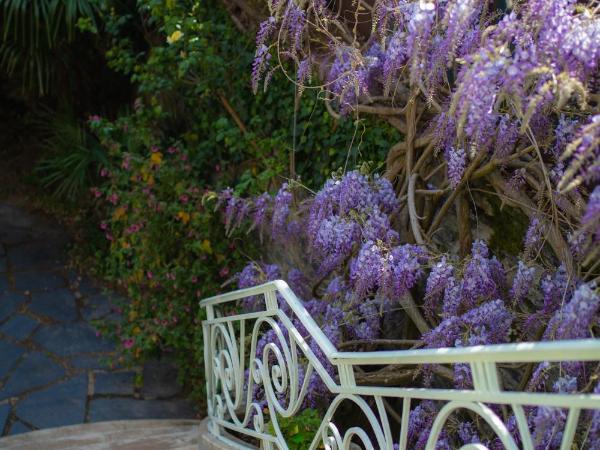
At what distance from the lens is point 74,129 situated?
6.36 m

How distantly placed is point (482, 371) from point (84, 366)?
419cm

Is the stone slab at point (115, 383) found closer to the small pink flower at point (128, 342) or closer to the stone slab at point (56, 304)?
the small pink flower at point (128, 342)

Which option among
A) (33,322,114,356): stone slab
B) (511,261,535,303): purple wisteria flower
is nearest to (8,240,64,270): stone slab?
(33,322,114,356): stone slab

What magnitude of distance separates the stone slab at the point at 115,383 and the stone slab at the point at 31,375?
267 mm

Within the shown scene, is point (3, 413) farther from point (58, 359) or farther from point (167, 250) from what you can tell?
point (167, 250)

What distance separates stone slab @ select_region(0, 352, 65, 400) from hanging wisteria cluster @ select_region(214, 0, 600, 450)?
7.25ft

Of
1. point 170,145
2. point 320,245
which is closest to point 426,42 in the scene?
point 320,245

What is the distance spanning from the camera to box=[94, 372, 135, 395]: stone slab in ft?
16.2

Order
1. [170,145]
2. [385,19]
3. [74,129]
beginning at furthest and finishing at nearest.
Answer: [74,129], [170,145], [385,19]

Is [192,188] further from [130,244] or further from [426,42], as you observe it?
[426,42]

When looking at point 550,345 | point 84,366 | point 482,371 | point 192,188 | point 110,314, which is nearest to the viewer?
point 550,345

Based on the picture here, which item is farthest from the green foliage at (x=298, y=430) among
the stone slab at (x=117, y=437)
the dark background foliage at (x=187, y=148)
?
the dark background foliage at (x=187, y=148)

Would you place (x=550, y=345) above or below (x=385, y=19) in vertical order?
below

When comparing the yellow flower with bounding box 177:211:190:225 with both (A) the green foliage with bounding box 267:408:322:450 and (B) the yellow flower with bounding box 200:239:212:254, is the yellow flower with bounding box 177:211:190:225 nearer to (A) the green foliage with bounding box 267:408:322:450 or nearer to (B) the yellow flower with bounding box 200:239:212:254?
(B) the yellow flower with bounding box 200:239:212:254
